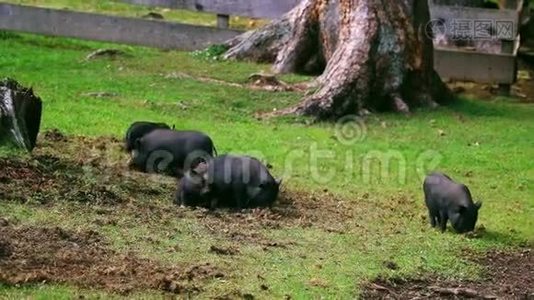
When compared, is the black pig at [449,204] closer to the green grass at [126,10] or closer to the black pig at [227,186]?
the black pig at [227,186]

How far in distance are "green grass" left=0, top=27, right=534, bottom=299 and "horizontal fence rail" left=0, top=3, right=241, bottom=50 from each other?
0.26 m

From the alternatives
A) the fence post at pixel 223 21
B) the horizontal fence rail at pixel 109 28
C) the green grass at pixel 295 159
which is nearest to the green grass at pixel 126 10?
the fence post at pixel 223 21

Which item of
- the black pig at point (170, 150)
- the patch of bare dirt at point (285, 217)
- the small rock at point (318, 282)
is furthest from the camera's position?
the black pig at point (170, 150)

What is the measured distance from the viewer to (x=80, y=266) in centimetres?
606

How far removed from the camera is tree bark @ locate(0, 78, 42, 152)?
26.9 feet

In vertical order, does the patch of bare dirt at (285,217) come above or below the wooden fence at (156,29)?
below

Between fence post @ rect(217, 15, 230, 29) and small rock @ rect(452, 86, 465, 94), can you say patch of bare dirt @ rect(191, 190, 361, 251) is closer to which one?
small rock @ rect(452, 86, 465, 94)

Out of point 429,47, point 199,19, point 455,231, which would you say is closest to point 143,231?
point 455,231

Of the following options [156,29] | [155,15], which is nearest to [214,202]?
[156,29]

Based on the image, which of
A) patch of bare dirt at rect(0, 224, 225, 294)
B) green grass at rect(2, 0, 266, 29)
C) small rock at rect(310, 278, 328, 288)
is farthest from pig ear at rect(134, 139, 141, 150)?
green grass at rect(2, 0, 266, 29)

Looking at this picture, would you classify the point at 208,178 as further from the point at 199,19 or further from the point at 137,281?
the point at 199,19

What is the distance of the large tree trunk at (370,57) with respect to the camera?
42.9 feet

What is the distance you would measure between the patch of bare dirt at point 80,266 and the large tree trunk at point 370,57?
21.5ft

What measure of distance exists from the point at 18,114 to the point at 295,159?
3134 mm
